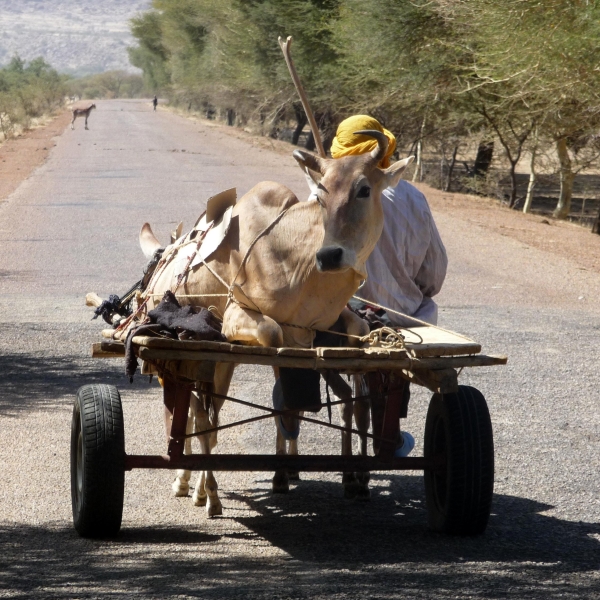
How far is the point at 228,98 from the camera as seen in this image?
2340 inches

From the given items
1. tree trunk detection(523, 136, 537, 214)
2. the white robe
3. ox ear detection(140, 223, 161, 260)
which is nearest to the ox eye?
the white robe

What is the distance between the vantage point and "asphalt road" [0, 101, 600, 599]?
161 inches

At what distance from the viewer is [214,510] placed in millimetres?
5066

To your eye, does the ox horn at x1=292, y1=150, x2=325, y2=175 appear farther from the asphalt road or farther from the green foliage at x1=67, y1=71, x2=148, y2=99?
the green foliage at x1=67, y1=71, x2=148, y2=99

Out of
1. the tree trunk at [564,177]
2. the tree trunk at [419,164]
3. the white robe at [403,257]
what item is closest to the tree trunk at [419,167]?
the tree trunk at [419,164]

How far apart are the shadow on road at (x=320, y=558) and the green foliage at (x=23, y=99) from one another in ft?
139

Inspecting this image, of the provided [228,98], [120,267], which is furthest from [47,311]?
[228,98]

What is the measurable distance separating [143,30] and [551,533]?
89.6 metres

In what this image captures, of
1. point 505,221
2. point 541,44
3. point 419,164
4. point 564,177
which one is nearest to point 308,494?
point 541,44

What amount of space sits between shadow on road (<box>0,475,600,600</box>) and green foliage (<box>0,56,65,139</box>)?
42.4m

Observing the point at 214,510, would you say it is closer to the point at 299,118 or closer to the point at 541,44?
the point at 541,44

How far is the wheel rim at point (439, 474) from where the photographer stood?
4695 millimetres

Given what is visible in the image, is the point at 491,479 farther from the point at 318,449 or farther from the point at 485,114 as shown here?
the point at 485,114

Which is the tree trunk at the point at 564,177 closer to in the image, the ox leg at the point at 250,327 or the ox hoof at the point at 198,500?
the ox hoof at the point at 198,500
